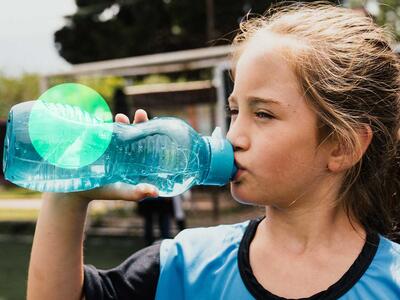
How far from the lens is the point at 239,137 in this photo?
1.27m

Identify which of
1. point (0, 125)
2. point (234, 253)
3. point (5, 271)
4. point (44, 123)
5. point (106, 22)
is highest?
point (44, 123)

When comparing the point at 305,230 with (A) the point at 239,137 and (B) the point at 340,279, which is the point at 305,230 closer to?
(B) the point at 340,279

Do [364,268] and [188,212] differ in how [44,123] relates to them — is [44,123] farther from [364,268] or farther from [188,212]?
[188,212]

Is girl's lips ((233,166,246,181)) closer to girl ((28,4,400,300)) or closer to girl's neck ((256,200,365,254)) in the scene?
girl ((28,4,400,300))

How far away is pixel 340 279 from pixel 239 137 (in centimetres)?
37

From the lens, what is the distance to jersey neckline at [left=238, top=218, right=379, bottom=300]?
3.99ft

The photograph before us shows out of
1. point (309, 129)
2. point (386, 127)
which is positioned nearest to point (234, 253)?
point (309, 129)

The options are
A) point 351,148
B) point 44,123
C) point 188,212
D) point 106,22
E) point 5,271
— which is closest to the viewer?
point 44,123

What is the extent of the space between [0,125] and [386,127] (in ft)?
19.9

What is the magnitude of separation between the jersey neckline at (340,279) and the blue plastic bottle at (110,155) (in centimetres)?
19

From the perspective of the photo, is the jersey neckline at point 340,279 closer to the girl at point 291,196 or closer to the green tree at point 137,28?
the girl at point 291,196

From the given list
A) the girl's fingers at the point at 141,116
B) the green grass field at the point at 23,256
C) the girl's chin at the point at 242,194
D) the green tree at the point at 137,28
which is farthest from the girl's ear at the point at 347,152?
the green tree at the point at 137,28

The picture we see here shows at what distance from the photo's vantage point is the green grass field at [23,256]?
5.78 meters

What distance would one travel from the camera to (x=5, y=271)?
6.65m
